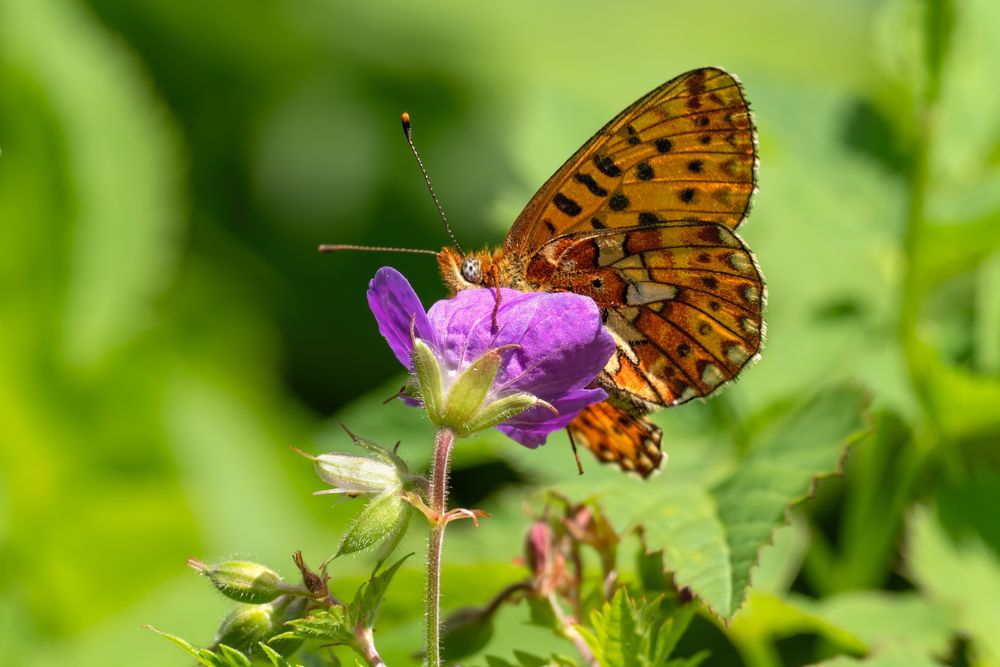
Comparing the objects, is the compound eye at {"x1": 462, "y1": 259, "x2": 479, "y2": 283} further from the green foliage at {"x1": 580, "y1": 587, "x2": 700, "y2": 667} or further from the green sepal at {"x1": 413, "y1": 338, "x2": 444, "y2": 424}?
the green foliage at {"x1": 580, "y1": 587, "x2": 700, "y2": 667}

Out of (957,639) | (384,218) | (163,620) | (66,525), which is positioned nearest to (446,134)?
(384,218)

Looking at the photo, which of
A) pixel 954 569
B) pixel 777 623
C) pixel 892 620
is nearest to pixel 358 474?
pixel 777 623

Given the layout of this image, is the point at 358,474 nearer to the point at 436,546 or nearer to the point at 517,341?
the point at 436,546

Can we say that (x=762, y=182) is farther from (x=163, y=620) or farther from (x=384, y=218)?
(x=384, y=218)

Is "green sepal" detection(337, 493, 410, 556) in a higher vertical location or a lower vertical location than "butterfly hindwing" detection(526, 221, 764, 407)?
lower

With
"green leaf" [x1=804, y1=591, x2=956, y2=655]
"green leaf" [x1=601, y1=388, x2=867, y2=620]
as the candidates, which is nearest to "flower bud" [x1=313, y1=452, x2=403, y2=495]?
"green leaf" [x1=601, y1=388, x2=867, y2=620]

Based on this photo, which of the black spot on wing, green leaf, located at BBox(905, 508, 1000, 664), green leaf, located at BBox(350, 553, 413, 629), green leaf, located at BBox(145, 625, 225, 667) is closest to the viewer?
green leaf, located at BBox(145, 625, 225, 667)

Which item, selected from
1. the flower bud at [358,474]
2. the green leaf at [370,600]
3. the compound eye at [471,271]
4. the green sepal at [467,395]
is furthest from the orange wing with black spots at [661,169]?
the green leaf at [370,600]
